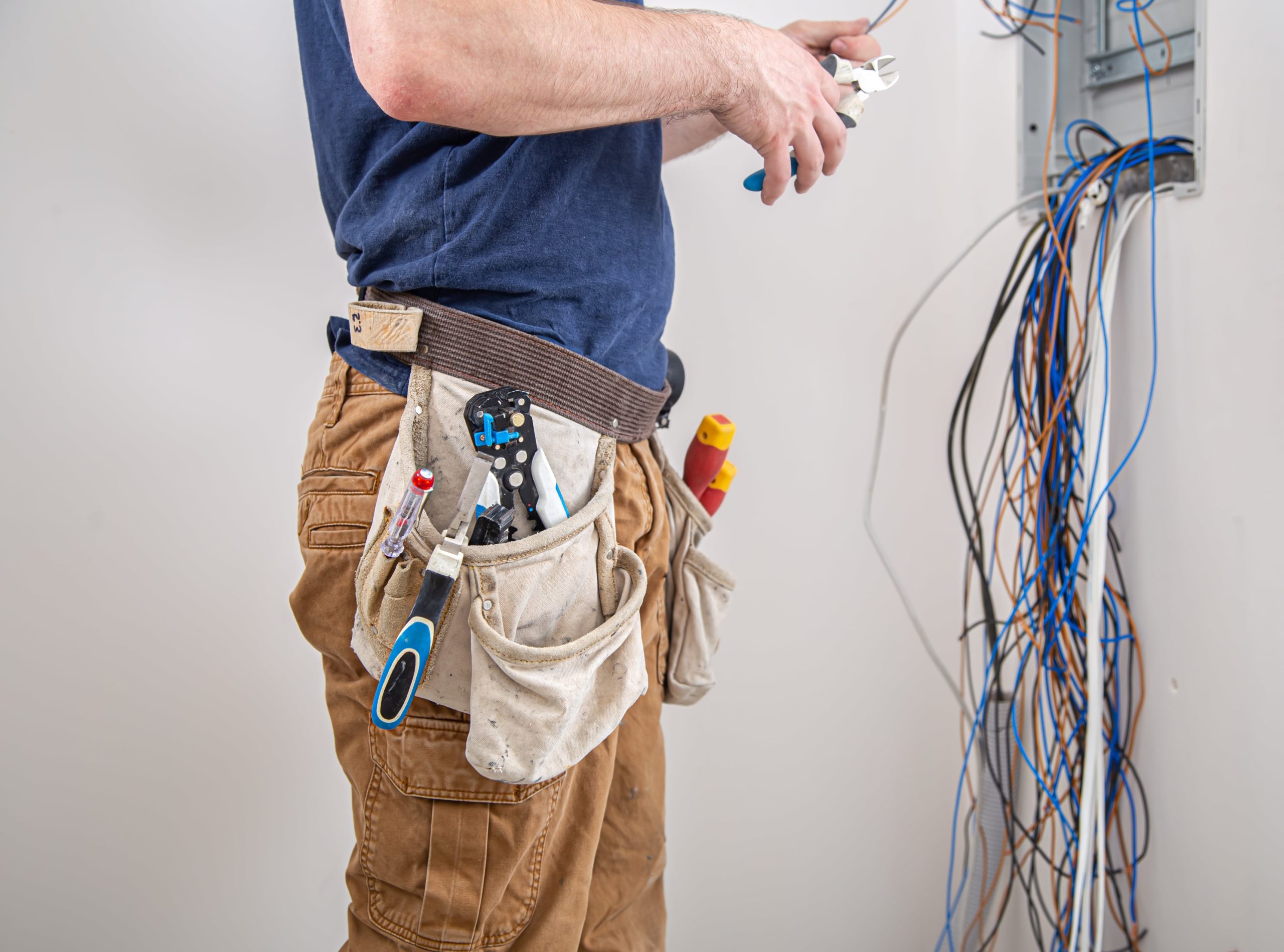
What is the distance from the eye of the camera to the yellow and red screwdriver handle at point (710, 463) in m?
0.94

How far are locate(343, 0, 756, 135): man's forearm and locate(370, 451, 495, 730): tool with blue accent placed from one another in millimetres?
315

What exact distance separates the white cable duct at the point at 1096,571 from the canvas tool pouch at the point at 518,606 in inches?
28.2

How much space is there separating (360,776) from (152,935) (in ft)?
2.25

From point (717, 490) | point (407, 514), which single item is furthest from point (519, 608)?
point (717, 490)

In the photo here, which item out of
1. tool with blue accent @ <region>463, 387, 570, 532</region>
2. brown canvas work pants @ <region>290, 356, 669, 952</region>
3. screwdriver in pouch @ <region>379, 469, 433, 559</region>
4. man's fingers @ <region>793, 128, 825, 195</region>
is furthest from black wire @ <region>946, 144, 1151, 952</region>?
screwdriver in pouch @ <region>379, 469, 433, 559</region>

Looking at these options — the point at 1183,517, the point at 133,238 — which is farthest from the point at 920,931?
the point at 133,238

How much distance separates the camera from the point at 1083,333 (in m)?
1.22

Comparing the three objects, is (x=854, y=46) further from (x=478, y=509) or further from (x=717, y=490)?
(x=478, y=509)

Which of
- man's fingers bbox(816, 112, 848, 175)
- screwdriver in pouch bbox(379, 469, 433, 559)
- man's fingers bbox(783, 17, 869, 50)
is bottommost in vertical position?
screwdriver in pouch bbox(379, 469, 433, 559)

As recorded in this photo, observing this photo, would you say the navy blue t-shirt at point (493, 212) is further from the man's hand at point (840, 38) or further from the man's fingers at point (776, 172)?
the man's hand at point (840, 38)

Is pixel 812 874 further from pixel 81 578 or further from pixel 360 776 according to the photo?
pixel 81 578

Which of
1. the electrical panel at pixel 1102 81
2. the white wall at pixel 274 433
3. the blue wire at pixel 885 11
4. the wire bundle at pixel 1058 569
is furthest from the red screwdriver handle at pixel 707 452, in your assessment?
the blue wire at pixel 885 11

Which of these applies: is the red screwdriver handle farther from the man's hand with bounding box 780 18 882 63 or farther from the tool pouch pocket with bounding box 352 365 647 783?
the man's hand with bounding box 780 18 882 63

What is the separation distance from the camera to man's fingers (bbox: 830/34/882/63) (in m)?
0.94
